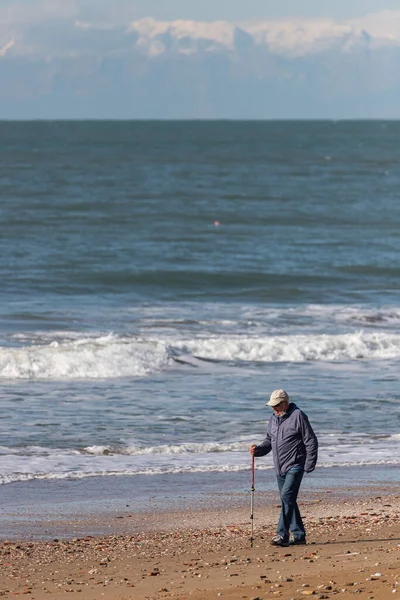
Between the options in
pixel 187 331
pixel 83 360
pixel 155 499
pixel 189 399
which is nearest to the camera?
pixel 155 499

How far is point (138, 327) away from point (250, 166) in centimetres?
6130

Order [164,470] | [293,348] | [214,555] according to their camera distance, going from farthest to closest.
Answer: [293,348], [164,470], [214,555]

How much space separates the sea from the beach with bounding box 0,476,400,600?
47.8 inches

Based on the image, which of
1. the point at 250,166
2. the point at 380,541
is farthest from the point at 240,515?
the point at 250,166

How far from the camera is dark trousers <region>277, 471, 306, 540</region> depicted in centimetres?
941

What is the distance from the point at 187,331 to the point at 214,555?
557 inches

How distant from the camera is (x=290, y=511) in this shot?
945 centimetres

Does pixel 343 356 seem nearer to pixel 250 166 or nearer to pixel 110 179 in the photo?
pixel 110 179

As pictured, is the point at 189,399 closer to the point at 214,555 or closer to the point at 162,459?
the point at 162,459

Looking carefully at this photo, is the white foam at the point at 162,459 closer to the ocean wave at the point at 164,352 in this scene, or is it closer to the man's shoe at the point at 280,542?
the man's shoe at the point at 280,542

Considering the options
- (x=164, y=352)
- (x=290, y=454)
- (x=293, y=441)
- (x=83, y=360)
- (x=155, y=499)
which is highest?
(x=164, y=352)

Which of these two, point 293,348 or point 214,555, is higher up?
point 293,348

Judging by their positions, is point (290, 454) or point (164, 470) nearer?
point (290, 454)

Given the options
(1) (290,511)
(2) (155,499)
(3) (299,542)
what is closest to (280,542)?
(3) (299,542)
